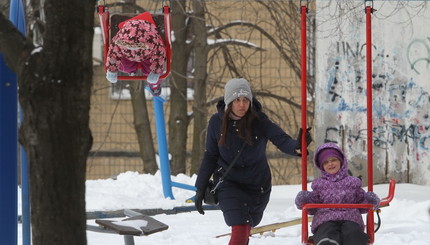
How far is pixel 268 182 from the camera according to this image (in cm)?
585

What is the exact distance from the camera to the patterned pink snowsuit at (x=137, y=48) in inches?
290

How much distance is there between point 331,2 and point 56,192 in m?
8.04

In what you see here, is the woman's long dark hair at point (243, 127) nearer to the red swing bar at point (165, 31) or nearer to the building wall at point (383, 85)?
the red swing bar at point (165, 31)

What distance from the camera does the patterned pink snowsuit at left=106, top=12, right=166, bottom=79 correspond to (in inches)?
290

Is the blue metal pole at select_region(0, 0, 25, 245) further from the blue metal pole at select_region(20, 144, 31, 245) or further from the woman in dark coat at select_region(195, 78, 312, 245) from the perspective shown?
the woman in dark coat at select_region(195, 78, 312, 245)

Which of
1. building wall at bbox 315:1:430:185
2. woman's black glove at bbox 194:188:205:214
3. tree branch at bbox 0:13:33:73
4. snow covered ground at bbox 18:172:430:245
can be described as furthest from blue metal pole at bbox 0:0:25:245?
building wall at bbox 315:1:430:185

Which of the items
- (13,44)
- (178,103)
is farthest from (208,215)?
(13,44)

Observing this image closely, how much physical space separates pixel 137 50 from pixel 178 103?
25.7ft

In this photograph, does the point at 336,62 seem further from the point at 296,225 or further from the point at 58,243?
the point at 58,243

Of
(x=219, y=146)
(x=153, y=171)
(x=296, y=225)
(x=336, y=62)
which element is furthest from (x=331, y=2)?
(x=219, y=146)

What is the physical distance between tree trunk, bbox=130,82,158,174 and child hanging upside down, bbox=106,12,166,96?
24.0 feet

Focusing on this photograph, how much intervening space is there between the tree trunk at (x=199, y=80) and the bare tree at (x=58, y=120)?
9851mm

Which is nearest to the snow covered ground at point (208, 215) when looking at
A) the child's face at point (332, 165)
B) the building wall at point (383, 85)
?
the building wall at point (383, 85)

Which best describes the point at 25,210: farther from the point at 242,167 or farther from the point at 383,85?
the point at 383,85
